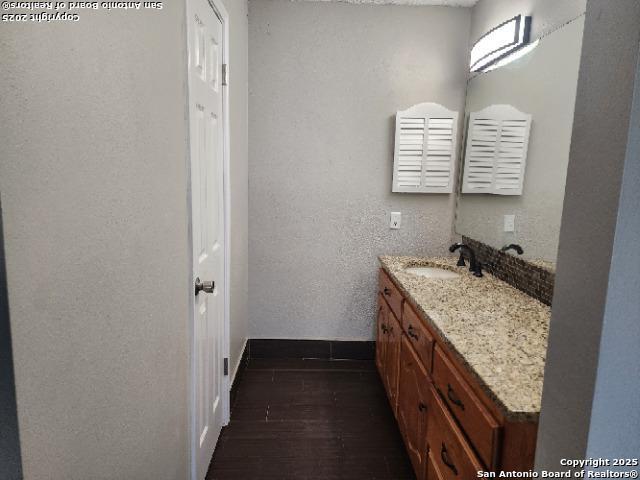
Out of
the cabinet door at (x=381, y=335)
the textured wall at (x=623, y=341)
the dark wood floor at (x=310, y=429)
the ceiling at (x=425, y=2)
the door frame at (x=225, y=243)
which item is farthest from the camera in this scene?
the ceiling at (x=425, y=2)

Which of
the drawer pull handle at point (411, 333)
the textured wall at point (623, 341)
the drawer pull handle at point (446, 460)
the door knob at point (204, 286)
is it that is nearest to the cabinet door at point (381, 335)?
the drawer pull handle at point (411, 333)

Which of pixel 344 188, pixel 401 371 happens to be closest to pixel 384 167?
pixel 344 188

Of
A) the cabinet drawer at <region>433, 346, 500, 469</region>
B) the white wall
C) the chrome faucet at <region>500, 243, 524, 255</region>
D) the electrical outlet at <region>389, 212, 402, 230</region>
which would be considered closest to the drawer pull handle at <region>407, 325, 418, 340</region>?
the cabinet drawer at <region>433, 346, 500, 469</region>

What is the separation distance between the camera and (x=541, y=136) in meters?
2.00

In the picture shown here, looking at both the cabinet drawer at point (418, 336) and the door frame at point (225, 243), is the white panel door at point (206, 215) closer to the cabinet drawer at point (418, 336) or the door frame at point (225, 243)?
the door frame at point (225, 243)

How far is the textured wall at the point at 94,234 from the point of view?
619mm

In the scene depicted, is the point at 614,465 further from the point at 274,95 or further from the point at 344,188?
the point at 274,95

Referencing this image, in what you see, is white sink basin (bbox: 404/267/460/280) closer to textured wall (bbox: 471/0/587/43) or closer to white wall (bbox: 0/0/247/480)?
textured wall (bbox: 471/0/587/43)

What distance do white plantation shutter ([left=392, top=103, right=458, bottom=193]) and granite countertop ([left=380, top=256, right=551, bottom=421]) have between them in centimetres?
78

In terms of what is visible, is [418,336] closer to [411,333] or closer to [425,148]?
[411,333]

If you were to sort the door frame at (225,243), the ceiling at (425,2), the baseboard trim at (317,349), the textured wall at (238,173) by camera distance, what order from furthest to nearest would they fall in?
the baseboard trim at (317,349) → the ceiling at (425,2) → the textured wall at (238,173) → the door frame at (225,243)

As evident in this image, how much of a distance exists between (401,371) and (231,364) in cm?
108

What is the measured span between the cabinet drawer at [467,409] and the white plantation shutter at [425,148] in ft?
5.37

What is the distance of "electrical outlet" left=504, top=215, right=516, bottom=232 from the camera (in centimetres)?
224
